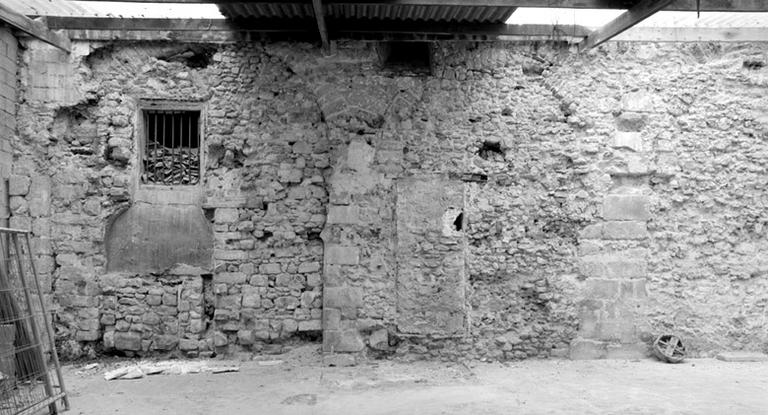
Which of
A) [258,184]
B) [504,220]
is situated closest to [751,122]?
[504,220]

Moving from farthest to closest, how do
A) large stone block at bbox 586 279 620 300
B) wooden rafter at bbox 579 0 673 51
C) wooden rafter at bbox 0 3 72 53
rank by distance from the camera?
large stone block at bbox 586 279 620 300 < wooden rafter at bbox 0 3 72 53 < wooden rafter at bbox 579 0 673 51

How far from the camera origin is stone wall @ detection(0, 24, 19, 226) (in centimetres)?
665

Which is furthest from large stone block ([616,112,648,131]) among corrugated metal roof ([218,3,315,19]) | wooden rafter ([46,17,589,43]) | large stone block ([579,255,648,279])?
corrugated metal roof ([218,3,315,19])

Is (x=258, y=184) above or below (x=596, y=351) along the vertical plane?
above

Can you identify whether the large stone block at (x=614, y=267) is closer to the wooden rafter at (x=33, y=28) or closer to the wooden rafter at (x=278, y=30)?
the wooden rafter at (x=278, y=30)

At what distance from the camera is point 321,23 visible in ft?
19.9

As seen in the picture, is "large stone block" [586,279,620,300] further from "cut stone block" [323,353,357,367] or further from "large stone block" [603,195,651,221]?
"cut stone block" [323,353,357,367]

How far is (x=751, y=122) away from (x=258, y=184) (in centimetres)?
580

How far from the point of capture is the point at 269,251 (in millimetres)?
6934

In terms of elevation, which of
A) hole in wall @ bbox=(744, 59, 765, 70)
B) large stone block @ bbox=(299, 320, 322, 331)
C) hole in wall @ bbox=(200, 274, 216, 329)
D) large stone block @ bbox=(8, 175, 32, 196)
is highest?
hole in wall @ bbox=(744, 59, 765, 70)

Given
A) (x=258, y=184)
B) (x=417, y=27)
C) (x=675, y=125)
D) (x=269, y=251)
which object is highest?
(x=417, y=27)

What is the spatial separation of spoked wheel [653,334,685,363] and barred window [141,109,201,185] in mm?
5628

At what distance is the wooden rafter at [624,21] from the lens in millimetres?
5648

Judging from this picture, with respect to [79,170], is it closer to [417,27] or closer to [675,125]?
[417,27]
